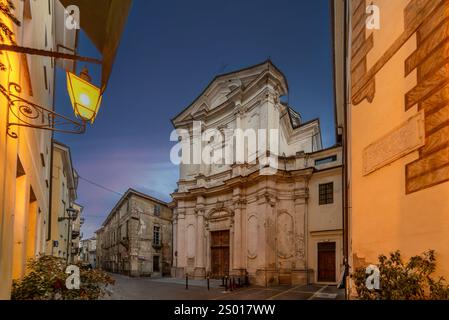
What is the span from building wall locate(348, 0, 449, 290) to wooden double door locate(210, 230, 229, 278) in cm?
1804

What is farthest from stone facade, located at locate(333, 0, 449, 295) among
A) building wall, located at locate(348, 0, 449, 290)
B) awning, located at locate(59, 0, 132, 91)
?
awning, located at locate(59, 0, 132, 91)

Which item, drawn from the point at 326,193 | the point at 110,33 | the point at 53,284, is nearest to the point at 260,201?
the point at 326,193

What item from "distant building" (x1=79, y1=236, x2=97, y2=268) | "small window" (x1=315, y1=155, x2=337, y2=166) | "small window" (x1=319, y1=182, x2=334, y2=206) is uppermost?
"small window" (x1=315, y1=155, x2=337, y2=166)

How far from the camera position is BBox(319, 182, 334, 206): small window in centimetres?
2006

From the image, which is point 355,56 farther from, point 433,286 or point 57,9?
point 57,9

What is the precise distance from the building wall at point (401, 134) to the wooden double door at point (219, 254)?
18.0 m

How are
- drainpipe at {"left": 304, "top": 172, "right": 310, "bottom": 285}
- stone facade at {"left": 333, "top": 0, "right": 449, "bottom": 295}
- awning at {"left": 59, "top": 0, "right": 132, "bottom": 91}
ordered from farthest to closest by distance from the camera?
drainpipe at {"left": 304, "top": 172, "right": 310, "bottom": 285}
stone facade at {"left": 333, "top": 0, "right": 449, "bottom": 295}
awning at {"left": 59, "top": 0, "right": 132, "bottom": 91}

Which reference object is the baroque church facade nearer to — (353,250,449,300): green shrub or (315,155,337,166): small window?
(315,155,337,166): small window

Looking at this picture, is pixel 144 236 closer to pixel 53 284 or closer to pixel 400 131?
pixel 53 284

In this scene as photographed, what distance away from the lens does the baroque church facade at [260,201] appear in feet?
66.0

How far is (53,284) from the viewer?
14.9 ft

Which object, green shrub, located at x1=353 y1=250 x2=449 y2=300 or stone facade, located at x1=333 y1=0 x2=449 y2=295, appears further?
stone facade, located at x1=333 y1=0 x2=449 y2=295

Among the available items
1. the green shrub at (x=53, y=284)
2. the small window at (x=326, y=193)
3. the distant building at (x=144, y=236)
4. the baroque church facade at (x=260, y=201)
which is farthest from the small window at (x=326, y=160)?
the distant building at (x=144, y=236)
